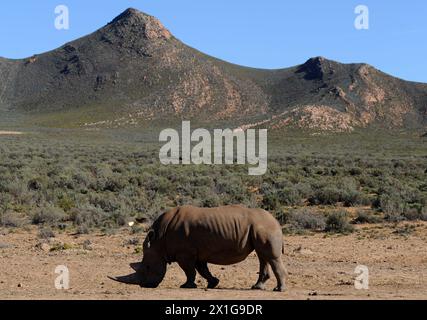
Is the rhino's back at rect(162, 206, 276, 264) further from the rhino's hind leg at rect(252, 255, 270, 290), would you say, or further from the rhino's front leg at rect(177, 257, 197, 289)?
the rhino's hind leg at rect(252, 255, 270, 290)

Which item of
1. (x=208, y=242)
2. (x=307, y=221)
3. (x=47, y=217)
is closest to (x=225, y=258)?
(x=208, y=242)

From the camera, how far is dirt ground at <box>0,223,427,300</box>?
964 cm

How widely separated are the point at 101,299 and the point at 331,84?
115m

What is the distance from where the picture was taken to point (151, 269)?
1012 centimetres

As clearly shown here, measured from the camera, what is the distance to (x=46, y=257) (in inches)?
535

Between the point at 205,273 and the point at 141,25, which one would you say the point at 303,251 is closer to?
the point at 205,273

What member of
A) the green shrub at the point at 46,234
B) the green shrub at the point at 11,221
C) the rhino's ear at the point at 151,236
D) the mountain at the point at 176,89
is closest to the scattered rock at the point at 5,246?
the green shrub at the point at 46,234

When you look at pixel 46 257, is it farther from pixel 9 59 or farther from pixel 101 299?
pixel 9 59

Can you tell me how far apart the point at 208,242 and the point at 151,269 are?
993 mm

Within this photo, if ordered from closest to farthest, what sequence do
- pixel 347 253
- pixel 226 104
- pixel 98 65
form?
pixel 347 253
pixel 226 104
pixel 98 65

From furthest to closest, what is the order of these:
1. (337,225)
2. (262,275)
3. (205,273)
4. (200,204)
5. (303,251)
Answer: (200,204) < (337,225) < (303,251) < (205,273) < (262,275)

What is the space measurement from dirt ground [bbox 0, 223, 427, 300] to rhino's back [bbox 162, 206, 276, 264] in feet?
1.96

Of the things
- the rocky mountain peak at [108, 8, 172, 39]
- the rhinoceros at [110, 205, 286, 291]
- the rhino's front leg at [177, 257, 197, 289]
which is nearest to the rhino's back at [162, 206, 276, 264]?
the rhinoceros at [110, 205, 286, 291]
